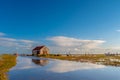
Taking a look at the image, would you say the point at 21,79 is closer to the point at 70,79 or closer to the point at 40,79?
the point at 40,79

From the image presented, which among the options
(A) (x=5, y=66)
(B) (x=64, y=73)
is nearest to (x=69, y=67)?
(B) (x=64, y=73)

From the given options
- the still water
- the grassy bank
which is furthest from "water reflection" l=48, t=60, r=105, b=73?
the grassy bank

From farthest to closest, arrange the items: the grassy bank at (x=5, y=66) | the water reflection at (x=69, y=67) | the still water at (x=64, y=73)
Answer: the water reflection at (x=69, y=67), the still water at (x=64, y=73), the grassy bank at (x=5, y=66)

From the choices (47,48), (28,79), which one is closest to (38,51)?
(47,48)

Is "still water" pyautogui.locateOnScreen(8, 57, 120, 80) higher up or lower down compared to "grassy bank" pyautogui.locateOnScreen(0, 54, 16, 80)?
lower down

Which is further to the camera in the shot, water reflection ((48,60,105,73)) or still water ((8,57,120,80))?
water reflection ((48,60,105,73))

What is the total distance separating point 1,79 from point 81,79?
403 inches

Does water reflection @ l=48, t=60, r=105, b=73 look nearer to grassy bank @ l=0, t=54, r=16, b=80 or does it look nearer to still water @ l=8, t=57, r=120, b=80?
still water @ l=8, t=57, r=120, b=80

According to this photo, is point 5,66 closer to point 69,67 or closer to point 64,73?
point 69,67

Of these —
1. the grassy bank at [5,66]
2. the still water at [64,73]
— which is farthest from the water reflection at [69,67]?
the grassy bank at [5,66]

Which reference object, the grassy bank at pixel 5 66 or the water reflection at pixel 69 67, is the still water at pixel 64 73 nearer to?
the water reflection at pixel 69 67

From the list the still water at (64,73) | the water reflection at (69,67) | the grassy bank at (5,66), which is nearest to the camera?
the grassy bank at (5,66)

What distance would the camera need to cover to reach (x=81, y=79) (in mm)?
22969

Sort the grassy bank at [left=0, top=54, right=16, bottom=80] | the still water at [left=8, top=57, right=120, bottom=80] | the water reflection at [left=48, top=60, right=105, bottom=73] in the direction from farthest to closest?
the water reflection at [left=48, top=60, right=105, bottom=73] < the still water at [left=8, top=57, right=120, bottom=80] < the grassy bank at [left=0, top=54, right=16, bottom=80]
